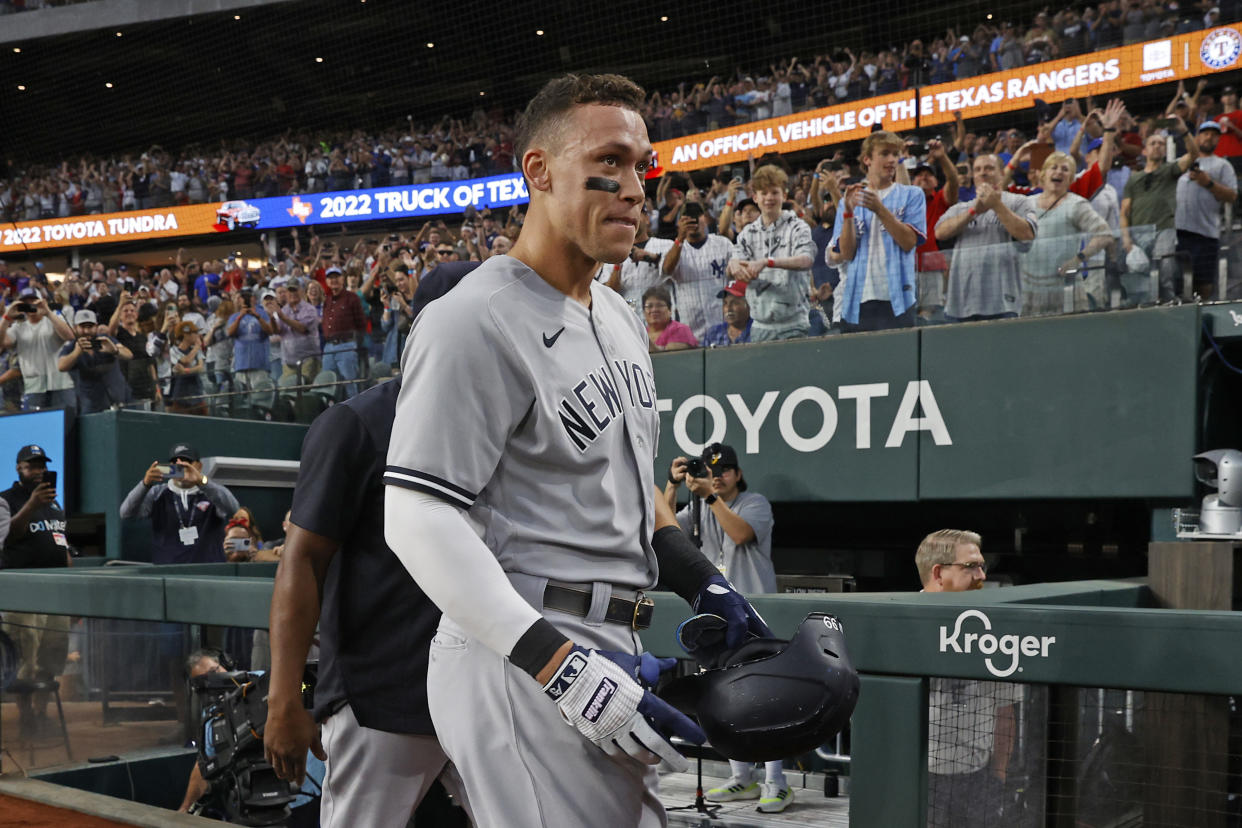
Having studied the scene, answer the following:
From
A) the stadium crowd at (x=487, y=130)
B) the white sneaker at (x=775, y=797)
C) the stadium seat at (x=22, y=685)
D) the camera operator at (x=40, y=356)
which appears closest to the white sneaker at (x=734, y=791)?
the white sneaker at (x=775, y=797)

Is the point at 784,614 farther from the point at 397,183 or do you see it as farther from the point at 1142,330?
the point at 397,183

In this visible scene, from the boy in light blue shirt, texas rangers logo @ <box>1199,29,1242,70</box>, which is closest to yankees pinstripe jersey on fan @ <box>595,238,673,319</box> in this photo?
the boy in light blue shirt

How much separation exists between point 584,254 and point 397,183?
2374cm

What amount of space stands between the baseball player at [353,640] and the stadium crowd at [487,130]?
47.2ft

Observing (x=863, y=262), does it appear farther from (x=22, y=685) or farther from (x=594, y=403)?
(x=594, y=403)

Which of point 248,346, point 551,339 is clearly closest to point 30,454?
point 248,346

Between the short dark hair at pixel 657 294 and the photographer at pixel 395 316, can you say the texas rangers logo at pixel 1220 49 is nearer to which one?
the short dark hair at pixel 657 294

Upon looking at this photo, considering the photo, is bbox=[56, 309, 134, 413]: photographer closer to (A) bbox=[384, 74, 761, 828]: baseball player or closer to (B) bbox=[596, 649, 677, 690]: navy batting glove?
(A) bbox=[384, 74, 761, 828]: baseball player

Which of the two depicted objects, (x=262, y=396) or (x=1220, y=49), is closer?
(x=262, y=396)

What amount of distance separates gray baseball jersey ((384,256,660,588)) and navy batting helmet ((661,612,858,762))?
227 mm

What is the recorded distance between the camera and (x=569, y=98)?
1605 millimetres

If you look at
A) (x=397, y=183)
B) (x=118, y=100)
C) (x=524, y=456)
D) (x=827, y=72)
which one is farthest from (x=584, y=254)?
(x=118, y=100)

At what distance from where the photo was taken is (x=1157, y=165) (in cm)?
664

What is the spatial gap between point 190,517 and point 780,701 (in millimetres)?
7326
